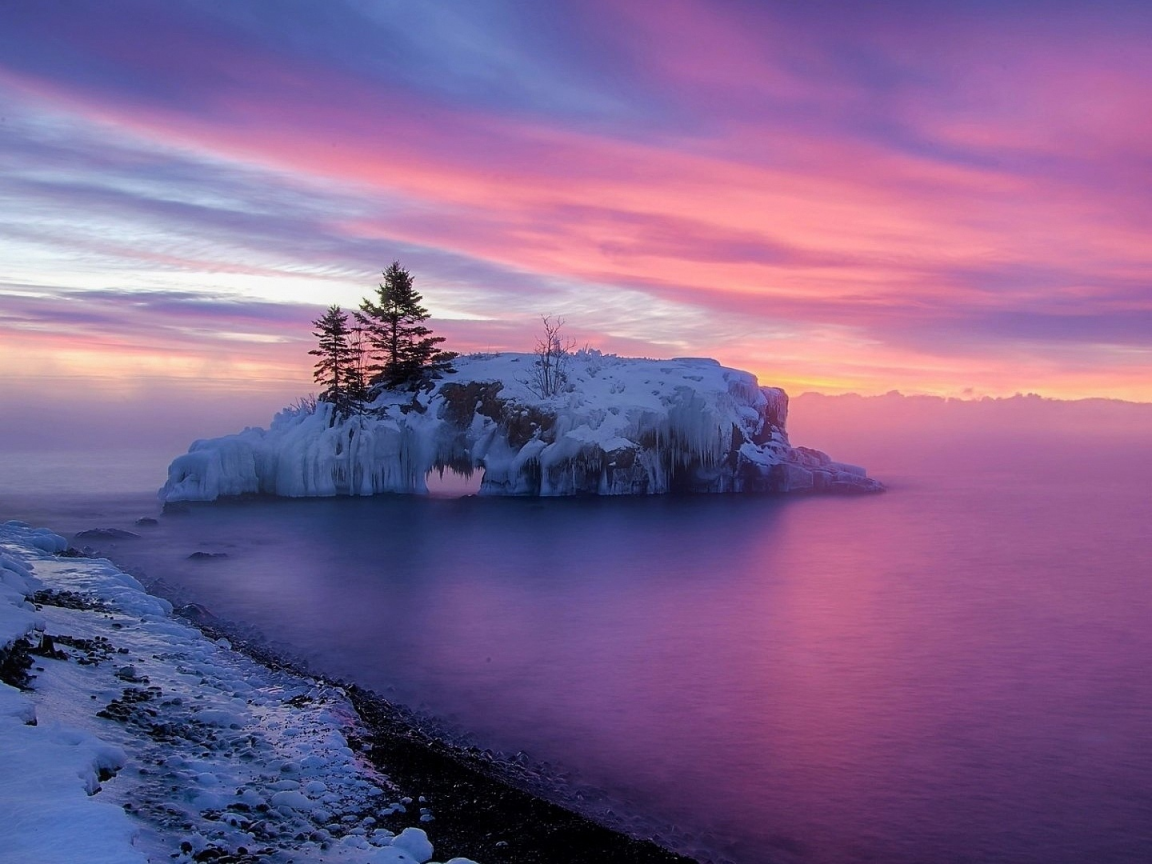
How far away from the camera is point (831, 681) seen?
17125 millimetres

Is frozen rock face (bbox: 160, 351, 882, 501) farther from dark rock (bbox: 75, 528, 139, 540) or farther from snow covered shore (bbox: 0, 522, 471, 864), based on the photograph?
snow covered shore (bbox: 0, 522, 471, 864)

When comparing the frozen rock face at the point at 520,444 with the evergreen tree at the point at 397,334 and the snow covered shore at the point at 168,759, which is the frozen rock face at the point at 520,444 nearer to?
the evergreen tree at the point at 397,334

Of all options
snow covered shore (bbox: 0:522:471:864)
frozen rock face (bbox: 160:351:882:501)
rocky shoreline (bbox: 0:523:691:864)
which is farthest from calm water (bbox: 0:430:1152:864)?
frozen rock face (bbox: 160:351:882:501)

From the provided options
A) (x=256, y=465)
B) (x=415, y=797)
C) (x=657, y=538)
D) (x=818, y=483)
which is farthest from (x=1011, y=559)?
(x=256, y=465)

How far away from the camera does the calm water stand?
11.0 meters

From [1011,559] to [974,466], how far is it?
161ft

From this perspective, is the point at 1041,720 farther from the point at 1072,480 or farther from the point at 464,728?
the point at 1072,480

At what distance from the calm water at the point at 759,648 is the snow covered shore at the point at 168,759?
129 inches

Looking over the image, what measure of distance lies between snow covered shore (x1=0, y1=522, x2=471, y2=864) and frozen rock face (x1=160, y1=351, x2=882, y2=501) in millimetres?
32112

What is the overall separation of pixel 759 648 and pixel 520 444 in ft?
97.1

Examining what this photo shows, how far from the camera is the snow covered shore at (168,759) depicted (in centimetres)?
658

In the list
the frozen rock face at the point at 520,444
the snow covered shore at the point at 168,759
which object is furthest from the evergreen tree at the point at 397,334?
the snow covered shore at the point at 168,759

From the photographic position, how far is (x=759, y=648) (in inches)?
778

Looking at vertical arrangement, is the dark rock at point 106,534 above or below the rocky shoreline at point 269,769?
below
